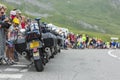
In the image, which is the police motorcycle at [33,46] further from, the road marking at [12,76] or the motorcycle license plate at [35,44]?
the road marking at [12,76]

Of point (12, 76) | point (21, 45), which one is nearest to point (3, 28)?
point (21, 45)

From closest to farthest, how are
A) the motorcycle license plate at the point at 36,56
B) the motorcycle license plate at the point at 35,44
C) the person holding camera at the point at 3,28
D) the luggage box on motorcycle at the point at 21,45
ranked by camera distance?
the motorcycle license plate at the point at 36,56 < the motorcycle license plate at the point at 35,44 < the luggage box on motorcycle at the point at 21,45 < the person holding camera at the point at 3,28

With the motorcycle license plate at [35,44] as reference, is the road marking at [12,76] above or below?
below

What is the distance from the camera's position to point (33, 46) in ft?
46.0

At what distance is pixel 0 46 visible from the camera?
15.1m

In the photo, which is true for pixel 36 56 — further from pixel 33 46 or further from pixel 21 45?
pixel 21 45

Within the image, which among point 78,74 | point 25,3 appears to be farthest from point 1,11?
point 25,3

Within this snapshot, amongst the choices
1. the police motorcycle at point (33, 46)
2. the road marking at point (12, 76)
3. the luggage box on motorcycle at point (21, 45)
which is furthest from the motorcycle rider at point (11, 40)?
the road marking at point (12, 76)

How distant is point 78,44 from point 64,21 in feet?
438

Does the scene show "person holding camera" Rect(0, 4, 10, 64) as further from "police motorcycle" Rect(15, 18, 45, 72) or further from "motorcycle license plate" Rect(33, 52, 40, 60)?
"motorcycle license plate" Rect(33, 52, 40, 60)

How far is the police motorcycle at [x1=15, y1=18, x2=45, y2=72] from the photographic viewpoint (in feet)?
45.6

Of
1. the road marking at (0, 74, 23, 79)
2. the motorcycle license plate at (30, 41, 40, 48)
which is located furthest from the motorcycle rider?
the road marking at (0, 74, 23, 79)

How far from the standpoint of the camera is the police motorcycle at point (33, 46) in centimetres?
1389

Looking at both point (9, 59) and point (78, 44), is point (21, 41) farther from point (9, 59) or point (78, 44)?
point (78, 44)
